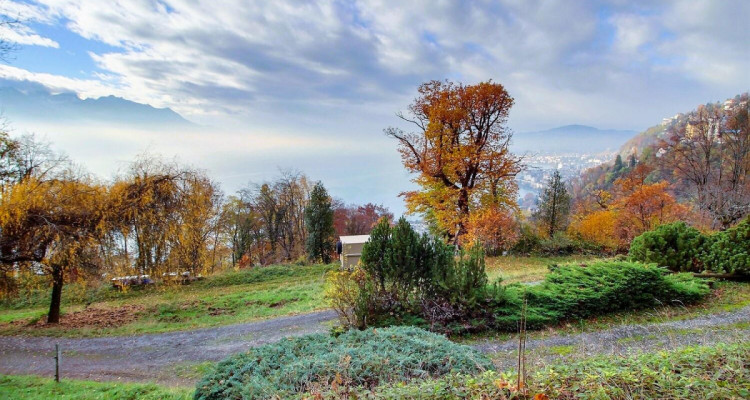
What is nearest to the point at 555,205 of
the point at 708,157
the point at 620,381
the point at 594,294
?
the point at 708,157

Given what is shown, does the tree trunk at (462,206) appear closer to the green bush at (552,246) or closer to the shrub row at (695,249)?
the green bush at (552,246)

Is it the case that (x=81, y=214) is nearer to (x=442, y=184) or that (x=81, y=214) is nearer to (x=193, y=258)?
(x=193, y=258)

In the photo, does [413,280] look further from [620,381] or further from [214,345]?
[620,381]

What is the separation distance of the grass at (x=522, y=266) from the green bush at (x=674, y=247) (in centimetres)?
175

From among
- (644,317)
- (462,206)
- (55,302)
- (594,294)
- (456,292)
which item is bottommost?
(644,317)

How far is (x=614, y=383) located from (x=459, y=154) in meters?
16.4

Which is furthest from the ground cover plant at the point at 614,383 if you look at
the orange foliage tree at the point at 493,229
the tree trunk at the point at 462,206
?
the tree trunk at the point at 462,206

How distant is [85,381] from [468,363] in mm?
8191

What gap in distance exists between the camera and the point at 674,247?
1290cm

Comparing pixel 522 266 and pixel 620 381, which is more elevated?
pixel 620 381

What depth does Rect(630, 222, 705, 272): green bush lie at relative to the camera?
12461 millimetres

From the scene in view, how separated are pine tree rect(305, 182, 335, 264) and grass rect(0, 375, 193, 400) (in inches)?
908

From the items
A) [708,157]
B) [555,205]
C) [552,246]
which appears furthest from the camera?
[555,205]

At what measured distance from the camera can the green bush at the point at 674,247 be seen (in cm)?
1246
